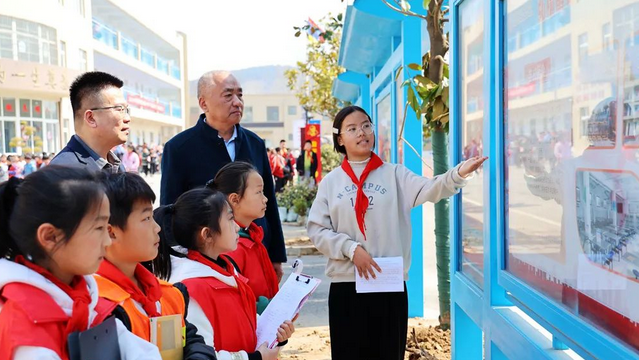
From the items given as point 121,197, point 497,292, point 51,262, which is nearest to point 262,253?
point 497,292

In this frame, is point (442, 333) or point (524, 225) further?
point (442, 333)

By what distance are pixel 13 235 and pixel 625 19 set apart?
1.67 meters

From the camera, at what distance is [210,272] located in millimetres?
2318

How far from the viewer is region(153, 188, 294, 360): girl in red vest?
89.2 inches

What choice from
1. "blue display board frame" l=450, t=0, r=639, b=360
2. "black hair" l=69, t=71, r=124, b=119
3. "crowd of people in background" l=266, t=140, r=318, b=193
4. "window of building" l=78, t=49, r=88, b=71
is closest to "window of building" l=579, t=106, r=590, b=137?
"blue display board frame" l=450, t=0, r=639, b=360

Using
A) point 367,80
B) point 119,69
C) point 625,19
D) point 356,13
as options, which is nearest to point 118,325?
point 625,19

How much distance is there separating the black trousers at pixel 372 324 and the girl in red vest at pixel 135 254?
1.34m

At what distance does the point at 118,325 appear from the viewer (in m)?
1.66

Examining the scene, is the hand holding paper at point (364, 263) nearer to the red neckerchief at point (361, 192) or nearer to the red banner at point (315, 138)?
the red neckerchief at point (361, 192)

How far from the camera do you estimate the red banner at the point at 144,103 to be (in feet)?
141

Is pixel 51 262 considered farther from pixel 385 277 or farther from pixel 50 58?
pixel 50 58

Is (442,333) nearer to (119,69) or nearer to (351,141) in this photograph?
(351,141)

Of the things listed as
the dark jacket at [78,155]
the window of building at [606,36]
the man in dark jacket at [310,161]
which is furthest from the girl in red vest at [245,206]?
the man in dark jacket at [310,161]

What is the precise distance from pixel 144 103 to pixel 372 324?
4522 cm
